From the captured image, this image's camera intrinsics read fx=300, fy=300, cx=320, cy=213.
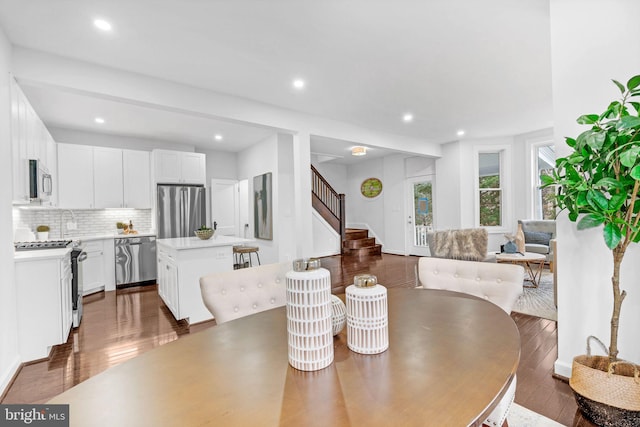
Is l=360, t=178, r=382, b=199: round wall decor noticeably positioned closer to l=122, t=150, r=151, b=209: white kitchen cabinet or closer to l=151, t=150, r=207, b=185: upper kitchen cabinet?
l=151, t=150, r=207, b=185: upper kitchen cabinet

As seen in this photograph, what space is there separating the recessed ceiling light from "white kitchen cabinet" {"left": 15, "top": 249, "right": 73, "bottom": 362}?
1.98 m

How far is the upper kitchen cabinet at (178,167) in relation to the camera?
215 inches

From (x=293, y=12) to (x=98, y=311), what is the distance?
4.10 meters

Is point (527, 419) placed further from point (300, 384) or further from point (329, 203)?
Answer: point (329, 203)

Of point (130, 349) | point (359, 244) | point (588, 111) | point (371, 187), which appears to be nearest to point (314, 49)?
point (588, 111)

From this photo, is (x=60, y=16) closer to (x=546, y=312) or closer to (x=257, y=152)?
(x=257, y=152)

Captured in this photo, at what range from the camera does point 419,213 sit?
307 inches

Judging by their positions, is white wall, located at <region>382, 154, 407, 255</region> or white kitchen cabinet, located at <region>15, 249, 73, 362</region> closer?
white kitchen cabinet, located at <region>15, 249, 73, 362</region>

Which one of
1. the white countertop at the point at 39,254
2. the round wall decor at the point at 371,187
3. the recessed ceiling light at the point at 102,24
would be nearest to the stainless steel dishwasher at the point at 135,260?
the white countertop at the point at 39,254

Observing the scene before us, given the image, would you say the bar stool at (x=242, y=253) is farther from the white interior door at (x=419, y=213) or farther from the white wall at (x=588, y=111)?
the white wall at (x=588, y=111)

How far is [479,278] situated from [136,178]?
18.8ft

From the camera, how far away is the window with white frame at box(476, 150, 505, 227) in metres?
6.87

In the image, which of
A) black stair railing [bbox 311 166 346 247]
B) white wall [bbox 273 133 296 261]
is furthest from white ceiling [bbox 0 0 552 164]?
black stair railing [bbox 311 166 346 247]

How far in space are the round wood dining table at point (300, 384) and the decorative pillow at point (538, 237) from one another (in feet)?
19.1
